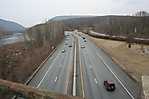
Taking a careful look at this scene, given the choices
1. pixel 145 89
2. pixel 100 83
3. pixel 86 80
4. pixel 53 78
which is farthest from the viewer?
pixel 53 78

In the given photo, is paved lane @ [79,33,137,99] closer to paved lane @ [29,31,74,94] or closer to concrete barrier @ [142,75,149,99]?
concrete barrier @ [142,75,149,99]

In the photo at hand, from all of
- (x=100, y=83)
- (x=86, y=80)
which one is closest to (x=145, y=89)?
(x=100, y=83)

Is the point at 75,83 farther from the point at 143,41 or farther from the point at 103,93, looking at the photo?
the point at 143,41

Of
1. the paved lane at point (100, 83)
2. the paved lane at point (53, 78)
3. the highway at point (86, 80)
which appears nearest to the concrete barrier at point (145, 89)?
the highway at point (86, 80)

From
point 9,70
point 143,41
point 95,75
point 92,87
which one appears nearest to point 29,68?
point 9,70

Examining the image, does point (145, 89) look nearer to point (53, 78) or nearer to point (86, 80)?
point (86, 80)

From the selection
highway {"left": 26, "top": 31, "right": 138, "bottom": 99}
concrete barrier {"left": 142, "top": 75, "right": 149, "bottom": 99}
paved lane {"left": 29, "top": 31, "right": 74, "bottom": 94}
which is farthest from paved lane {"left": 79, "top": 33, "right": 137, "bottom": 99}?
paved lane {"left": 29, "top": 31, "right": 74, "bottom": 94}

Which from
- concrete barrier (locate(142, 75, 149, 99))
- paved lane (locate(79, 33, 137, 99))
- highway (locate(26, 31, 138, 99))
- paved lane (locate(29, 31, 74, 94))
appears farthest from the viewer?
paved lane (locate(29, 31, 74, 94))

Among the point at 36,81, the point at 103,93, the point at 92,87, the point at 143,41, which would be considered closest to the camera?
Result: the point at 103,93

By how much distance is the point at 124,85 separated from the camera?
110 feet

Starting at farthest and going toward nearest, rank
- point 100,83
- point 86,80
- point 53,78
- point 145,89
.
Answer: point 53,78 → point 86,80 → point 100,83 → point 145,89

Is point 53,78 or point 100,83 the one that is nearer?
point 100,83

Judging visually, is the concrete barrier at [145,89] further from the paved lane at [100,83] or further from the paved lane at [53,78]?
the paved lane at [53,78]

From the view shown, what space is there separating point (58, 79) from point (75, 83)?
14.1ft
